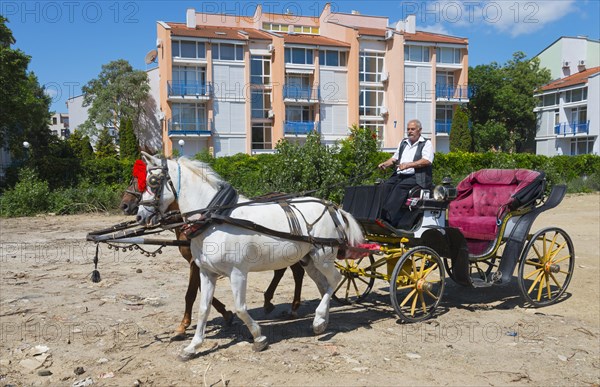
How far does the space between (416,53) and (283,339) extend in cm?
4540

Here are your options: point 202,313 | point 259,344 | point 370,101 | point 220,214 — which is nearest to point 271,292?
point 259,344

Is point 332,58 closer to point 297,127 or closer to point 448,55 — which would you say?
point 297,127

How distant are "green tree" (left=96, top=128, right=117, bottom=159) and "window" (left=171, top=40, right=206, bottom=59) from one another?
936 centimetres

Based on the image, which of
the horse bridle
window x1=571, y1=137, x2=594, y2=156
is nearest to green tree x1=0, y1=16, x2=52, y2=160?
the horse bridle

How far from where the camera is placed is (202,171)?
19.4 feet

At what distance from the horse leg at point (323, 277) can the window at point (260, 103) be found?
129 feet

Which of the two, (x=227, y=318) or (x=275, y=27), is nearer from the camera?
(x=227, y=318)

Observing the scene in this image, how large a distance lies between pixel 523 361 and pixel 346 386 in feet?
7.03

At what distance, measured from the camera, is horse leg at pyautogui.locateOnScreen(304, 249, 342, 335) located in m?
6.41

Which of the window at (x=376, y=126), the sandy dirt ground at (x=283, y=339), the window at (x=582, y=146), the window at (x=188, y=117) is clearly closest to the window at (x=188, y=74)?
the window at (x=188, y=117)

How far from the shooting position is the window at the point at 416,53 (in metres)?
47.5

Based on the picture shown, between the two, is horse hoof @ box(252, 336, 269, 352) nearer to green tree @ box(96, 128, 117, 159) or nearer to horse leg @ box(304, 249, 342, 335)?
horse leg @ box(304, 249, 342, 335)

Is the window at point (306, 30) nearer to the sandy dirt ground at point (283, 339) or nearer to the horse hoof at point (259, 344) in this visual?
the sandy dirt ground at point (283, 339)

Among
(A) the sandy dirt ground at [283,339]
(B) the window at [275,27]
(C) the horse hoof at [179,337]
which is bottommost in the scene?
(A) the sandy dirt ground at [283,339]
